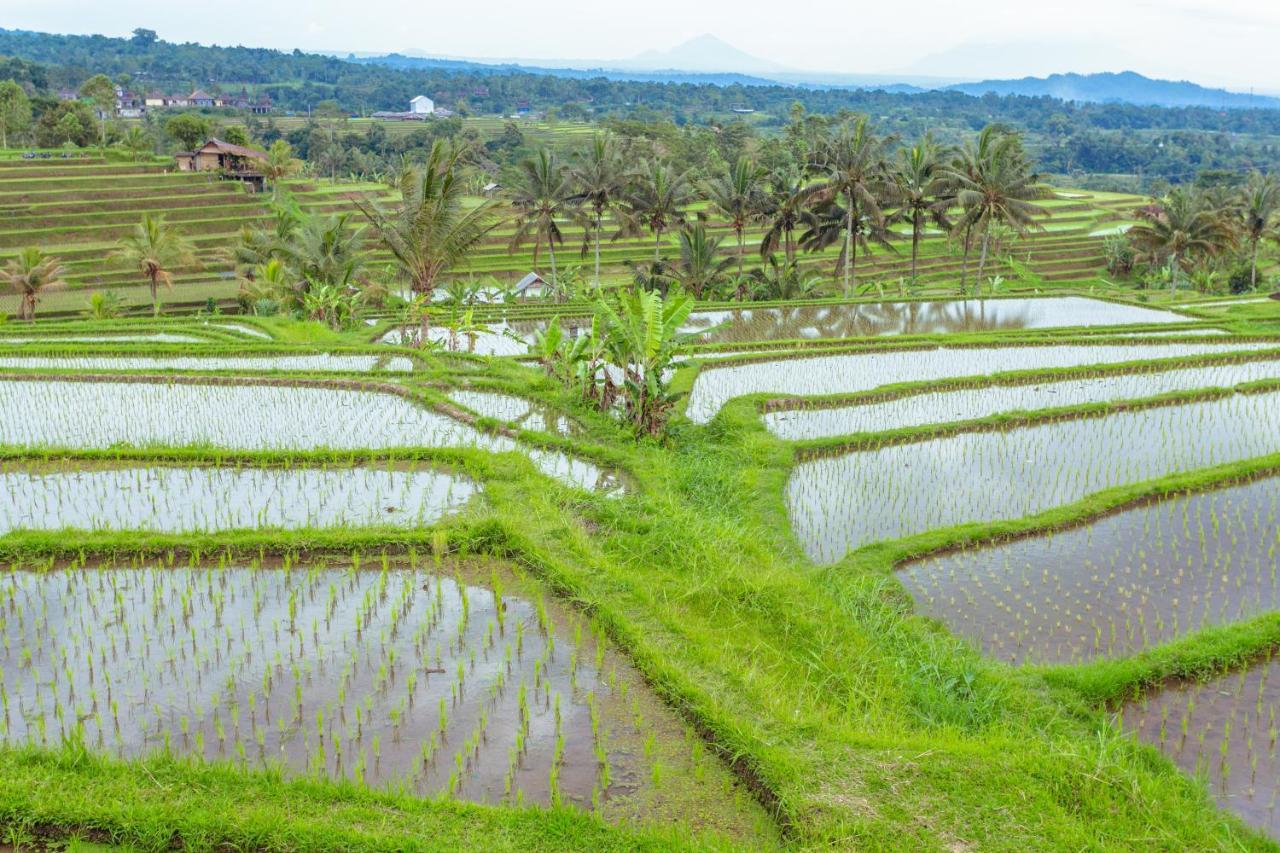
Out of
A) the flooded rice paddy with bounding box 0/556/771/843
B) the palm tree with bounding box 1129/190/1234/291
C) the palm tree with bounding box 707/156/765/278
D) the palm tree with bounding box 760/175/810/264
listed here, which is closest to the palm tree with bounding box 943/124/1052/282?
the palm tree with bounding box 760/175/810/264

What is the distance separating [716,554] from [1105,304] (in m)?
18.0

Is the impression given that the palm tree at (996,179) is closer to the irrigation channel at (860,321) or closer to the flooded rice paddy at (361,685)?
the irrigation channel at (860,321)

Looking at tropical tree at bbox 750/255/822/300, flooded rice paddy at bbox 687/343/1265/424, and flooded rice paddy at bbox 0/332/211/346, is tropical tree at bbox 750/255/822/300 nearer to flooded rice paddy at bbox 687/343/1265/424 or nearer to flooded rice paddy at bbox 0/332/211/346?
flooded rice paddy at bbox 687/343/1265/424

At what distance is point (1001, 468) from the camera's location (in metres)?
9.21

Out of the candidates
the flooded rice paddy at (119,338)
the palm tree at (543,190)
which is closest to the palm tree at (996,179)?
the palm tree at (543,190)

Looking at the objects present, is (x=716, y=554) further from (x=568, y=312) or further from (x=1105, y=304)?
(x=1105, y=304)

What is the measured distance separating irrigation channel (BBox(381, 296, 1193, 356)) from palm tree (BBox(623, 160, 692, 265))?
425 cm

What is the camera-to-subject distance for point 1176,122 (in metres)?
157

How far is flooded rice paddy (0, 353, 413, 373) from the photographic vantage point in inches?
520

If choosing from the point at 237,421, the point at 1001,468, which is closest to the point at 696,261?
the point at 237,421

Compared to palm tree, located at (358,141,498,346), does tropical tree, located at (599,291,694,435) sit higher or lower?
lower

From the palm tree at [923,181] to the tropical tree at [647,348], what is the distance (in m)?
14.8

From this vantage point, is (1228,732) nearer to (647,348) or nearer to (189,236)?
(647,348)

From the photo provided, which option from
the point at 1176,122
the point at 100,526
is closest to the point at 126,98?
the point at 100,526
